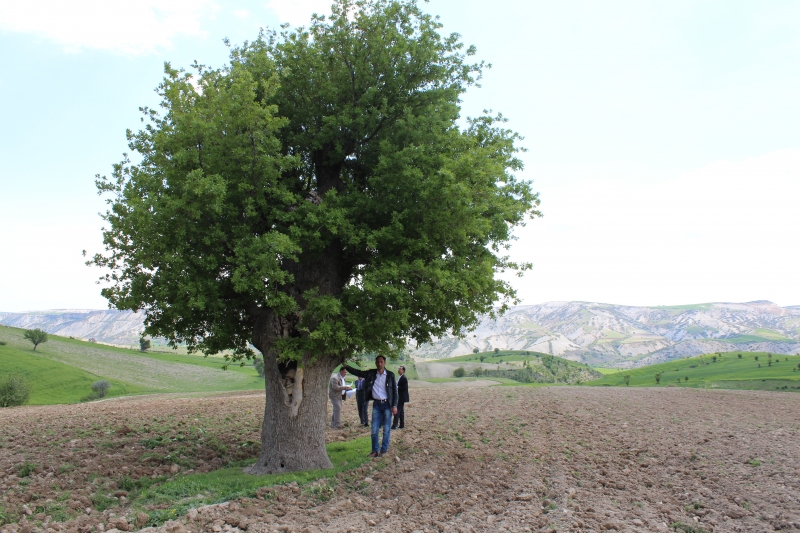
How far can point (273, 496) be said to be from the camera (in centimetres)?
1048

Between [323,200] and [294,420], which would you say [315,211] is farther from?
[294,420]

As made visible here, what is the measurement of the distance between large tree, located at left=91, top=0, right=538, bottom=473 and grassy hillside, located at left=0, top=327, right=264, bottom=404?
46.8 meters

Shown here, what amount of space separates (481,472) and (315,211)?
25.4 feet

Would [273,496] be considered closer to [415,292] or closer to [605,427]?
[415,292]

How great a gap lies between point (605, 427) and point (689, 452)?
5.18m

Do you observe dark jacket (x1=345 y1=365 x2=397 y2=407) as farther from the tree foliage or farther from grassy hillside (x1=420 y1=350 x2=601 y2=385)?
grassy hillside (x1=420 y1=350 x2=601 y2=385)

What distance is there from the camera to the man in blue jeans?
45.9 feet

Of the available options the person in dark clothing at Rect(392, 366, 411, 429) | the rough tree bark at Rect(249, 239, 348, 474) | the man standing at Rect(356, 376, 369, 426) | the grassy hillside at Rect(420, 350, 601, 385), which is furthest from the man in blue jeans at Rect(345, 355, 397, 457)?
the grassy hillside at Rect(420, 350, 601, 385)

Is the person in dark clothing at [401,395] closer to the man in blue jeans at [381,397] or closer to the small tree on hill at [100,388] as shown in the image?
the man in blue jeans at [381,397]

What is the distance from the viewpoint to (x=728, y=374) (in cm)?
7006

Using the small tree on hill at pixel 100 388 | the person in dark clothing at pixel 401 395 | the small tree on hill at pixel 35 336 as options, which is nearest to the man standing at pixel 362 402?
the person in dark clothing at pixel 401 395

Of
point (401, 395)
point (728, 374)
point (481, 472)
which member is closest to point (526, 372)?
point (728, 374)

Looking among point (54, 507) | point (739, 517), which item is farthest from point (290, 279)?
point (739, 517)

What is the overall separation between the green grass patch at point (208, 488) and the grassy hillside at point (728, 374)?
153 ft
